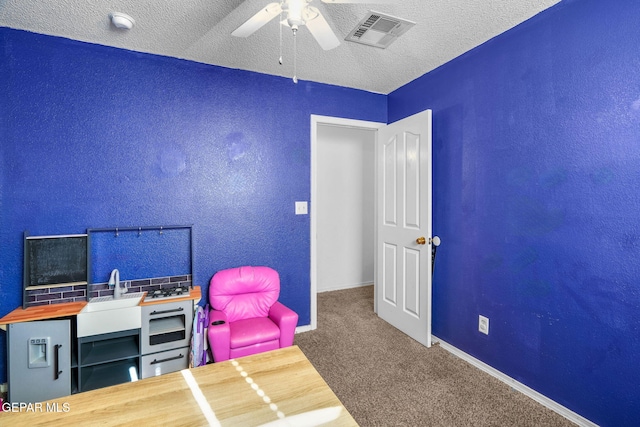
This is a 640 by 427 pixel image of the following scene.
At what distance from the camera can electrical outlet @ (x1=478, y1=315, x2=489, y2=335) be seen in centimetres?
235

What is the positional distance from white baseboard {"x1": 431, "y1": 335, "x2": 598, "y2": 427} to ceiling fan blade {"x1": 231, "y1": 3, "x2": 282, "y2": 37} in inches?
109

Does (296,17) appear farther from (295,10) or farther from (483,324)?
(483,324)

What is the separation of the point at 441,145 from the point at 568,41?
110 centimetres

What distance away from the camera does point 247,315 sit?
256 centimetres

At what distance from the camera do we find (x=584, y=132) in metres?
1.77

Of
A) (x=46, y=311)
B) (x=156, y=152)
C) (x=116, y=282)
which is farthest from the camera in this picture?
(x=156, y=152)

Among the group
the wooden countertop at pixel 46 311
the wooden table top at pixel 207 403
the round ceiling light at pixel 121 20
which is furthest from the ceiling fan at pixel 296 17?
the wooden countertop at pixel 46 311

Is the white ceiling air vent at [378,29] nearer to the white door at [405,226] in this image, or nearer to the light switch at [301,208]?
the white door at [405,226]

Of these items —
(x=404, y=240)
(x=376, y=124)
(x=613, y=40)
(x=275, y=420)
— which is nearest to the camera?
(x=275, y=420)

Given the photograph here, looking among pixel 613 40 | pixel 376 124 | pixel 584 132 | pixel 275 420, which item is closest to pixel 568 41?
pixel 613 40

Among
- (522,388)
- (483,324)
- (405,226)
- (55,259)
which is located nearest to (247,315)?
(55,259)

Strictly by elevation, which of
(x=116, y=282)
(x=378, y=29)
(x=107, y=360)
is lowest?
(x=107, y=360)

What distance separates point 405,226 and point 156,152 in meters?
2.35

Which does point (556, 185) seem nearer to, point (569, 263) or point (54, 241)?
point (569, 263)
